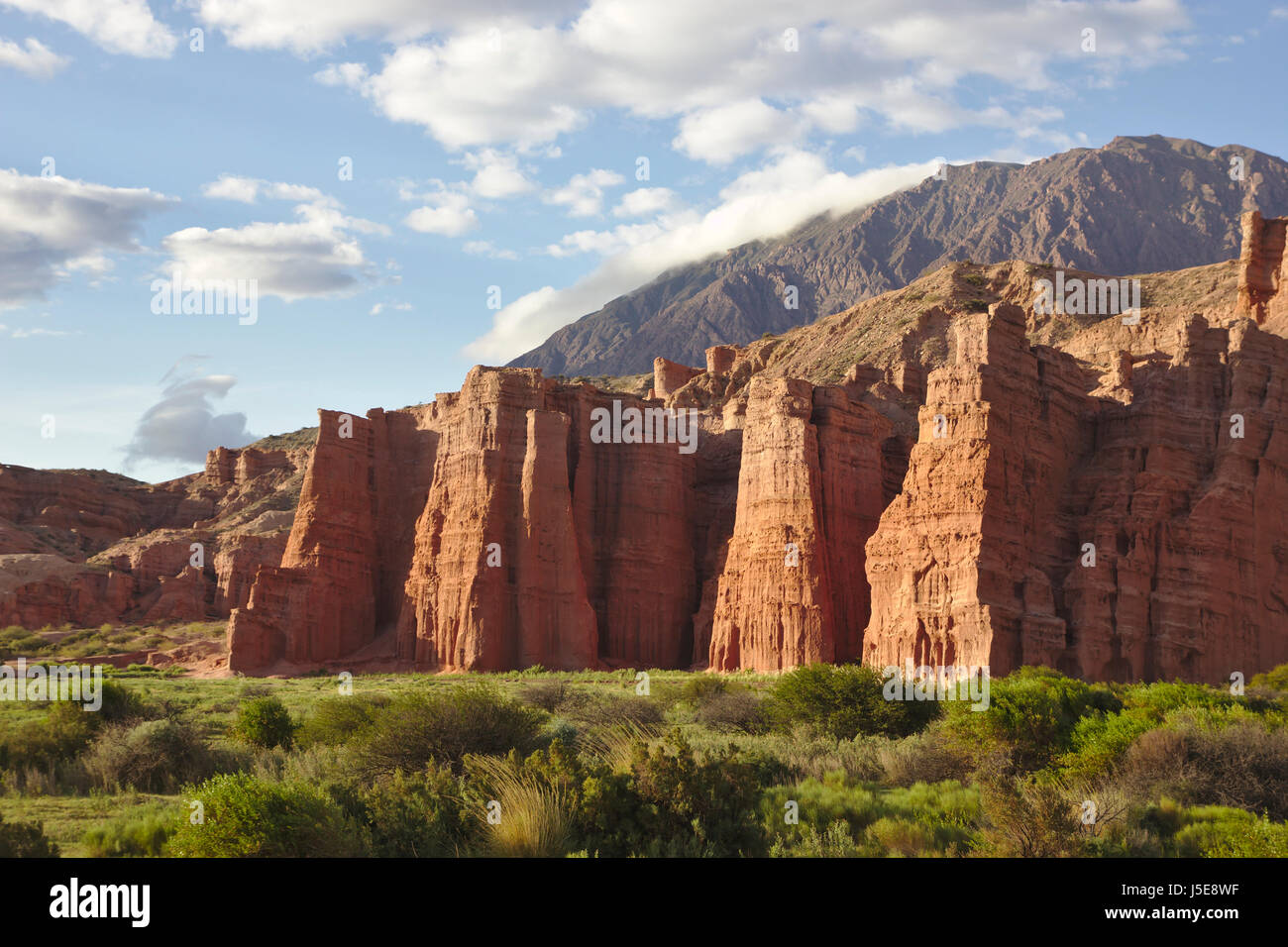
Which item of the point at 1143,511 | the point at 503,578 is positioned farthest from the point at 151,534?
the point at 1143,511

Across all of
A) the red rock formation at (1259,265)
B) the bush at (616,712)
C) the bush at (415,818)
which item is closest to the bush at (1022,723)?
the bush at (616,712)

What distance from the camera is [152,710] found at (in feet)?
124

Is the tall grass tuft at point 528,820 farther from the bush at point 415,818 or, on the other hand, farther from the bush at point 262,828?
the bush at point 262,828

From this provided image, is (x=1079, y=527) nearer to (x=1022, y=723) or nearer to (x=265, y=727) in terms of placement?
(x=1022, y=723)

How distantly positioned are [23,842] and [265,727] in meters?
13.4

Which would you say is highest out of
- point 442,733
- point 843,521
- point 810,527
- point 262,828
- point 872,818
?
point 843,521

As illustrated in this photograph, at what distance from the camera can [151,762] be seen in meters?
27.9

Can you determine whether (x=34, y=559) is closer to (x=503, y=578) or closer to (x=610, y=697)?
(x=503, y=578)

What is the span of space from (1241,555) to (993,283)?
61662 millimetres

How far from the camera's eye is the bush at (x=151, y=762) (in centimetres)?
2761
